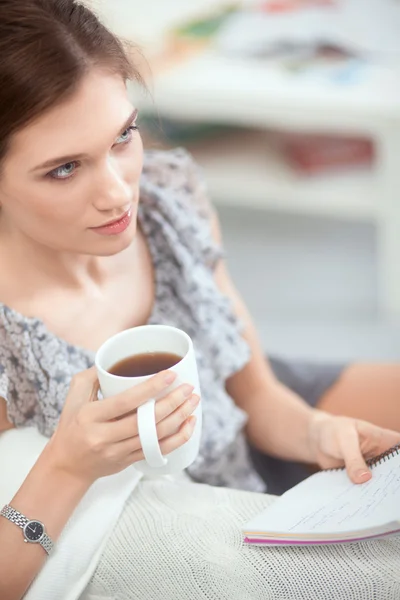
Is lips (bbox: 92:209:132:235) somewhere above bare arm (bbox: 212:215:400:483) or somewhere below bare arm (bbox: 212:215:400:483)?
above

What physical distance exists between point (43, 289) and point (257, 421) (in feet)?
1.23

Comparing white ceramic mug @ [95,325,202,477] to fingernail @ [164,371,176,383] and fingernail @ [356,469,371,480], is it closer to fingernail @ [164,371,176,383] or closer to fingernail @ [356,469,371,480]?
fingernail @ [164,371,176,383]

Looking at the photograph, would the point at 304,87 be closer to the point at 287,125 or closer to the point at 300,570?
the point at 287,125

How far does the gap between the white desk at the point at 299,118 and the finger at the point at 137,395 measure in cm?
128

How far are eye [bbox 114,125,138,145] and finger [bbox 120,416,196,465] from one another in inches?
11.7

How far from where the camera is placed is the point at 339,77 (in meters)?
2.06

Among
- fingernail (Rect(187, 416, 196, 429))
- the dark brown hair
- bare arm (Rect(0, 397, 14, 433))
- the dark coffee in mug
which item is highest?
the dark brown hair

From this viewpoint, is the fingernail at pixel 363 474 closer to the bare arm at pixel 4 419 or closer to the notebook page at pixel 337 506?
the notebook page at pixel 337 506

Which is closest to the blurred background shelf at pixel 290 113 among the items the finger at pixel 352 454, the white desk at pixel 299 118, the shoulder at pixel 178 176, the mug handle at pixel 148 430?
the white desk at pixel 299 118

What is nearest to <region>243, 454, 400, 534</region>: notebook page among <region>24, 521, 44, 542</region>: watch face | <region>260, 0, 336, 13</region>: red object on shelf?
<region>24, 521, 44, 542</region>: watch face

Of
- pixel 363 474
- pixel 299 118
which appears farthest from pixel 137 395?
pixel 299 118

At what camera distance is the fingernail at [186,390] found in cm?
82

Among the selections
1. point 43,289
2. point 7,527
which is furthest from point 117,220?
point 7,527

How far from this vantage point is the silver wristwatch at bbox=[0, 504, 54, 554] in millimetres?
889
